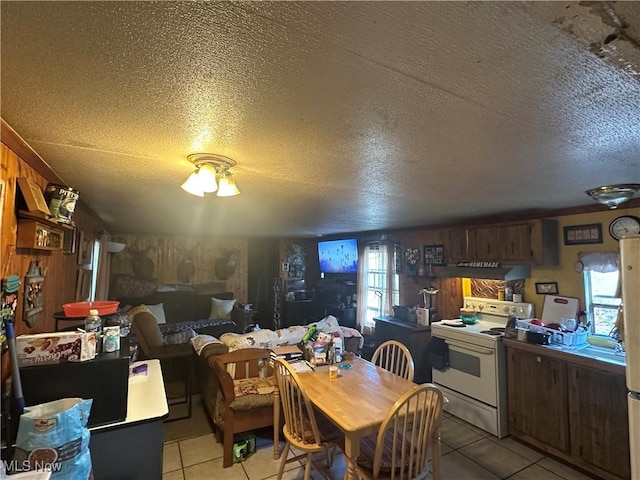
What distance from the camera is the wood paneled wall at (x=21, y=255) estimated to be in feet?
4.54

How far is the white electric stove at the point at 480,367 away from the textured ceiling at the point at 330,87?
1951 mm

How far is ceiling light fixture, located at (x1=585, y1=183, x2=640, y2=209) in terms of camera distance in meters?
2.18

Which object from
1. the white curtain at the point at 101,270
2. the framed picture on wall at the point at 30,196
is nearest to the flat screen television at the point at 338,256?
the white curtain at the point at 101,270

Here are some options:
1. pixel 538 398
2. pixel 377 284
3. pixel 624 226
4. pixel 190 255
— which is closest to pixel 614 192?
pixel 624 226

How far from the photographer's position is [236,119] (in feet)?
3.98

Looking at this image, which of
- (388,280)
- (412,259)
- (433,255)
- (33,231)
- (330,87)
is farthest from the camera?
(388,280)

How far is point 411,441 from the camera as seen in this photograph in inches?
70.2

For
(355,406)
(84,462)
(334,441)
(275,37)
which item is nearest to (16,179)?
(84,462)

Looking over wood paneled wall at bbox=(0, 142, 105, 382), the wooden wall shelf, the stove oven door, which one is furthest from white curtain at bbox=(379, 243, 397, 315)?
the wooden wall shelf

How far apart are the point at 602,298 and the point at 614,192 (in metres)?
1.24

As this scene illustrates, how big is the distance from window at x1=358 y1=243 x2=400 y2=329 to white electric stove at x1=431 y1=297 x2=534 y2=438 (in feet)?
5.06

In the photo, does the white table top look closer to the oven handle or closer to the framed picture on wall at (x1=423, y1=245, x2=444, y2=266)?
the oven handle

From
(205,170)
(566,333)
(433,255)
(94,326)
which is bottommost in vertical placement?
(566,333)

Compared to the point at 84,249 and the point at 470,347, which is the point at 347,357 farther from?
the point at 84,249
